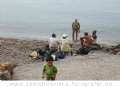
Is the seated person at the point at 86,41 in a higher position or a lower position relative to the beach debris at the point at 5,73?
higher

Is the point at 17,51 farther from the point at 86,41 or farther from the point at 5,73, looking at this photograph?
the point at 5,73

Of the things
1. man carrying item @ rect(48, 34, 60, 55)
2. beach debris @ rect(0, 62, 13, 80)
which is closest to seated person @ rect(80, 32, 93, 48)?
man carrying item @ rect(48, 34, 60, 55)

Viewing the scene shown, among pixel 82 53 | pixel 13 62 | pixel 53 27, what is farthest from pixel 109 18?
pixel 13 62

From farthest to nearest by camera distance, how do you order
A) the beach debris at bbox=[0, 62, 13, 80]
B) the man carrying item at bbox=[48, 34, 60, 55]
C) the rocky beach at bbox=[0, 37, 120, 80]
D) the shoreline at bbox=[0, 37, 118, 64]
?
the man carrying item at bbox=[48, 34, 60, 55] < the shoreline at bbox=[0, 37, 118, 64] < the rocky beach at bbox=[0, 37, 120, 80] < the beach debris at bbox=[0, 62, 13, 80]

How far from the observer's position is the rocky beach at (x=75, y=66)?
22.6 feet

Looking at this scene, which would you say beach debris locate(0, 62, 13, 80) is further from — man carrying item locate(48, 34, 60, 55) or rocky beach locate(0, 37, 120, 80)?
man carrying item locate(48, 34, 60, 55)

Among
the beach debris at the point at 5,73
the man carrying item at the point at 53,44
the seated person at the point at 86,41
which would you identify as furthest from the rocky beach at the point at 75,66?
the man carrying item at the point at 53,44

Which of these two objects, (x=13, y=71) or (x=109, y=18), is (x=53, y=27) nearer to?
(x=109, y=18)

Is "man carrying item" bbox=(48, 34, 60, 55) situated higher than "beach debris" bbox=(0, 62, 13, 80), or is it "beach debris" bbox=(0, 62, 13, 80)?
"man carrying item" bbox=(48, 34, 60, 55)

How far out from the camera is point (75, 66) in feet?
25.1

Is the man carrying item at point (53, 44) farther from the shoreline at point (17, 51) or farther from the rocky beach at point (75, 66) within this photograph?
the shoreline at point (17, 51)

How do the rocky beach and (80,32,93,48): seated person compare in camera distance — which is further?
(80,32,93,48): seated person

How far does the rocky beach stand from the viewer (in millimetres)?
6891

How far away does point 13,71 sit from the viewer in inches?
297
